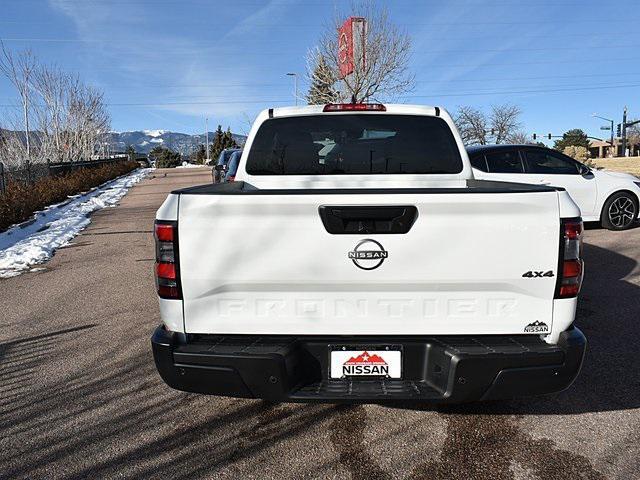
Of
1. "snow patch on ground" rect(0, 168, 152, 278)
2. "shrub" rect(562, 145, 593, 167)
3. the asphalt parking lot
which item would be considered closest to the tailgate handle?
the asphalt parking lot

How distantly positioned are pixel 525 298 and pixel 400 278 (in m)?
0.62

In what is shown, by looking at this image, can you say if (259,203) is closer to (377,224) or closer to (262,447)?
(377,224)

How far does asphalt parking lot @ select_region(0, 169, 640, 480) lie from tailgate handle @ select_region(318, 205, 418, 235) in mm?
1234

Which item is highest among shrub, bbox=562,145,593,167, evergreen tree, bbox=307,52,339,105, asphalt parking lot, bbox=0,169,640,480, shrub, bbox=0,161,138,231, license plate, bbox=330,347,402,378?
evergreen tree, bbox=307,52,339,105

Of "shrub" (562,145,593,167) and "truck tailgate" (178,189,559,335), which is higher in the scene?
"shrub" (562,145,593,167)

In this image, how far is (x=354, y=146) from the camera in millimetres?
3873

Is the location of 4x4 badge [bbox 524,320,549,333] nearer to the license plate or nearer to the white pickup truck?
the white pickup truck

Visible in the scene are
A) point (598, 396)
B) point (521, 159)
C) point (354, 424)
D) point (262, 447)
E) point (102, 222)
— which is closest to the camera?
point (262, 447)

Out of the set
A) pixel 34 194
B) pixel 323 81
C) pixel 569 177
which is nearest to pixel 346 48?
pixel 323 81

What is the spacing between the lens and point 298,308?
2.49m

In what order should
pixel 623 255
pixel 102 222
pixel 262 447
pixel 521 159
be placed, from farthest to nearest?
pixel 102 222 < pixel 521 159 < pixel 623 255 < pixel 262 447

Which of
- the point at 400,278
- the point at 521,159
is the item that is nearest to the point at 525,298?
the point at 400,278

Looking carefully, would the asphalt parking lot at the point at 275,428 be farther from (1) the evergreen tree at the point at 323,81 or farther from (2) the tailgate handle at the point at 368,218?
(1) the evergreen tree at the point at 323,81

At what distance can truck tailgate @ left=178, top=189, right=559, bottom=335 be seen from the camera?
2.38 meters
